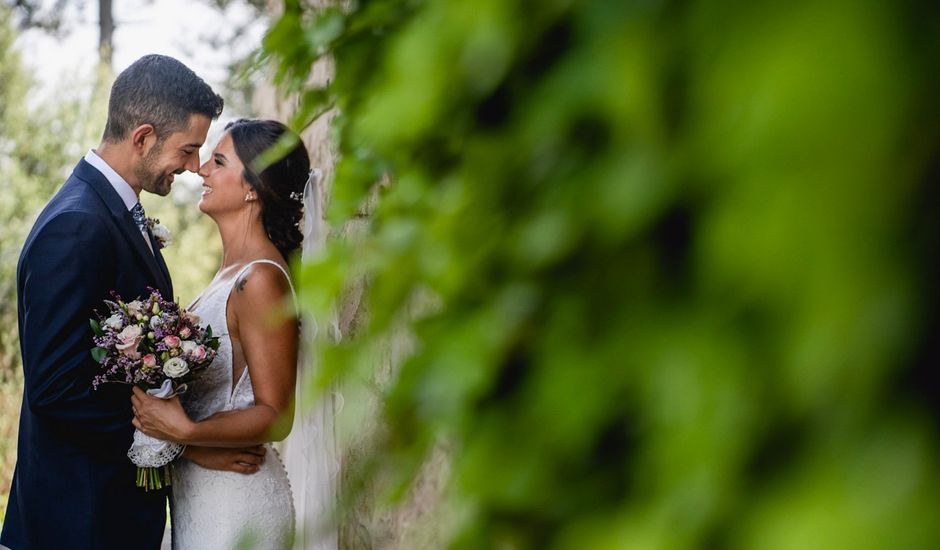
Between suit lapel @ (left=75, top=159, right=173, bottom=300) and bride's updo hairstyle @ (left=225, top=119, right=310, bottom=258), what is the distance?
1.85 ft

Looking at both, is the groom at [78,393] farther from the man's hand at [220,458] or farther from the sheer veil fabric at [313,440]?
the sheer veil fabric at [313,440]

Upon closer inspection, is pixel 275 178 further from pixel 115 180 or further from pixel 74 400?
pixel 74 400

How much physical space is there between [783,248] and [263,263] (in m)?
3.86

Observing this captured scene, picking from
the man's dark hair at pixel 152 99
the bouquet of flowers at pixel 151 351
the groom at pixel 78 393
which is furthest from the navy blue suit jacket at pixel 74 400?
the man's dark hair at pixel 152 99

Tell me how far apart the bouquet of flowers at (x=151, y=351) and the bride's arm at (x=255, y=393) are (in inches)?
3.1

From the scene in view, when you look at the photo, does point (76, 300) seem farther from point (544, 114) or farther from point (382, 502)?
point (544, 114)

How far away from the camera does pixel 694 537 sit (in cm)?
51

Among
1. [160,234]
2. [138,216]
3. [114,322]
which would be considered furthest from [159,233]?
[114,322]

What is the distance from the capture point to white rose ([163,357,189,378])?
142 inches

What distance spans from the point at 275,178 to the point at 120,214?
0.73m

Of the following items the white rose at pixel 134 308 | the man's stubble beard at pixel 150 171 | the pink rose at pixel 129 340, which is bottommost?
the pink rose at pixel 129 340

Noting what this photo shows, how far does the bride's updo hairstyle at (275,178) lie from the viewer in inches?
172

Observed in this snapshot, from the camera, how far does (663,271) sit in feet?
1.90

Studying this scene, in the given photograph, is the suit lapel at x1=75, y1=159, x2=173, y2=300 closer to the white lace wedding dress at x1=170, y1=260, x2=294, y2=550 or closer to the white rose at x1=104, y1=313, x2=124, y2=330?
the white lace wedding dress at x1=170, y1=260, x2=294, y2=550
